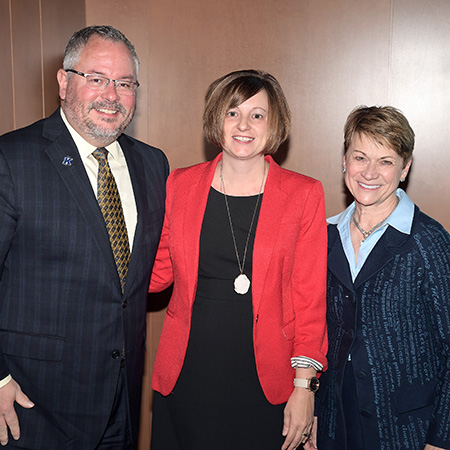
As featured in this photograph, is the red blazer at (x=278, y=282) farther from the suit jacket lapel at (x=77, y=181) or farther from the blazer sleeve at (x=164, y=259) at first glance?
the suit jacket lapel at (x=77, y=181)

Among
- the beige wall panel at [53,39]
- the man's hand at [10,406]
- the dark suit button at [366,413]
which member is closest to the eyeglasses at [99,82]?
the beige wall panel at [53,39]

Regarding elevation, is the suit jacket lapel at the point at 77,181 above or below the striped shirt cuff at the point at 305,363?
above

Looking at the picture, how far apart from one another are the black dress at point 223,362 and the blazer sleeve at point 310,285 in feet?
0.62

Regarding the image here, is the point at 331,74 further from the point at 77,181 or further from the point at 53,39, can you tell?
the point at 77,181

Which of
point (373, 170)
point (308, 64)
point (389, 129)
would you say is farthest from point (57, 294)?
point (308, 64)

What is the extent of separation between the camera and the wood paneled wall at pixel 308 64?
129 inches

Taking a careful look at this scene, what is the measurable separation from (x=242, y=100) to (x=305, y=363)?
1068 mm

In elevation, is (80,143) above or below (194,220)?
above

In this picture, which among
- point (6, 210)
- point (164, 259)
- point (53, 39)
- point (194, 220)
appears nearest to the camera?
point (6, 210)

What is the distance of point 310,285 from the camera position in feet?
7.38

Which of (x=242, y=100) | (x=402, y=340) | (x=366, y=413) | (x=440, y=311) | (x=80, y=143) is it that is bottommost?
(x=366, y=413)

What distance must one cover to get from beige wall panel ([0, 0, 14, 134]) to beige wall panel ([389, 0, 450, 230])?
2089 mm

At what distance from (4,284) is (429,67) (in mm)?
2566

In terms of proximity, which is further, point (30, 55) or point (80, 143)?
point (30, 55)
